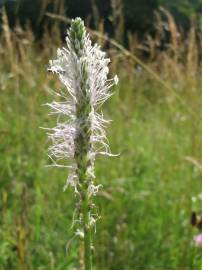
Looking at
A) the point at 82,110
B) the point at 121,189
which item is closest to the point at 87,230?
the point at 82,110

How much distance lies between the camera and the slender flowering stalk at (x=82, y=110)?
983 millimetres

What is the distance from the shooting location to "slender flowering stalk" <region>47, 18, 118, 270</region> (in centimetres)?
98

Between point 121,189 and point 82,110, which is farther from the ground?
point 82,110

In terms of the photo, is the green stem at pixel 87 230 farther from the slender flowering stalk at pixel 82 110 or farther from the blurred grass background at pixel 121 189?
the blurred grass background at pixel 121 189

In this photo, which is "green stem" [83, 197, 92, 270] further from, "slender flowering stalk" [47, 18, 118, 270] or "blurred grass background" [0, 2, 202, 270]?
"blurred grass background" [0, 2, 202, 270]

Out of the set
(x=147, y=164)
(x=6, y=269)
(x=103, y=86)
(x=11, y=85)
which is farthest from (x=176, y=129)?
(x=103, y=86)

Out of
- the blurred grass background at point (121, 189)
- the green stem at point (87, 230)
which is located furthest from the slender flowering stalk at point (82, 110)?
A: the blurred grass background at point (121, 189)

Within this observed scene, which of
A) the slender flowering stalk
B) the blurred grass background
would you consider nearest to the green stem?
the slender flowering stalk

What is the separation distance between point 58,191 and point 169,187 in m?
0.74

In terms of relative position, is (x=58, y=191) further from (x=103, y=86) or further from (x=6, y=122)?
(x=103, y=86)

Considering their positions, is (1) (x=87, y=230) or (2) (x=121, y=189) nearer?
(1) (x=87, y=230)

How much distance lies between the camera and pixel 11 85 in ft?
18.0

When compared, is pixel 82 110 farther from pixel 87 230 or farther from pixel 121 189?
pixel 121 189

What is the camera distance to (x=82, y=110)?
987mm
